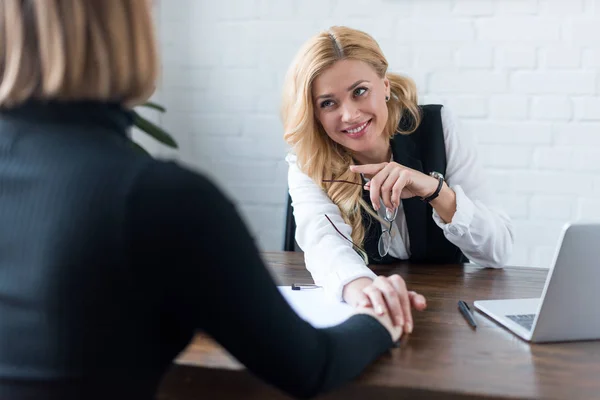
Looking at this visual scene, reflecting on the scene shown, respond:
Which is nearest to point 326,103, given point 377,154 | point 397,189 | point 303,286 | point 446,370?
point 377,154

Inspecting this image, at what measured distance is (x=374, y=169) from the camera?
1392mm

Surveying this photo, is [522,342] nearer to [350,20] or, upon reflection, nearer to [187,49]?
[350,20]

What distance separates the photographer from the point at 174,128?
8.32ft

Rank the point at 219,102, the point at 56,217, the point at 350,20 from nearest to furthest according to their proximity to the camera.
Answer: the point at 56,217
the point at 350,20
the point at 219,102

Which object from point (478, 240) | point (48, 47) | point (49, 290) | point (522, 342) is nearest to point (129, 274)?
point (49, 290)

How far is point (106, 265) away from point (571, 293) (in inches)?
24.8

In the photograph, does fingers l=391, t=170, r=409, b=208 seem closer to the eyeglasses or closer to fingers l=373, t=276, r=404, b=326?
the eyeglasses

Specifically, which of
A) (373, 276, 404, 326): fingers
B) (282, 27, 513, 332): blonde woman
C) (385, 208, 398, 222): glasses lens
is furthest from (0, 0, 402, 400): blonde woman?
(385, 208, 398, 222): glasses lens

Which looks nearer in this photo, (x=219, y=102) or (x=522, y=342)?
(x=522, y=342)

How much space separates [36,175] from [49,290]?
11 cm

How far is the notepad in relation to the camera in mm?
1046

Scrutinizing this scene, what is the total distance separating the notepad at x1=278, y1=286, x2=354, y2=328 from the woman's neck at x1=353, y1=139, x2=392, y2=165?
1.83 feet

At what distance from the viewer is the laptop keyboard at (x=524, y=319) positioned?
102 cm

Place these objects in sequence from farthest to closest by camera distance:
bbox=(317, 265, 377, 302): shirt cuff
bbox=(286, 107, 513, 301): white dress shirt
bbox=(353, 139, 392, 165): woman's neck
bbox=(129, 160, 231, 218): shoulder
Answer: bbox=(353, 139, 392, 165): woman's neck
bbox=(286, 107, 513, 301): white dress shirt
bbox=(317, 265, 377, 302): shirt cuff
bbox=(129, 160, 231, 218): shoulder
